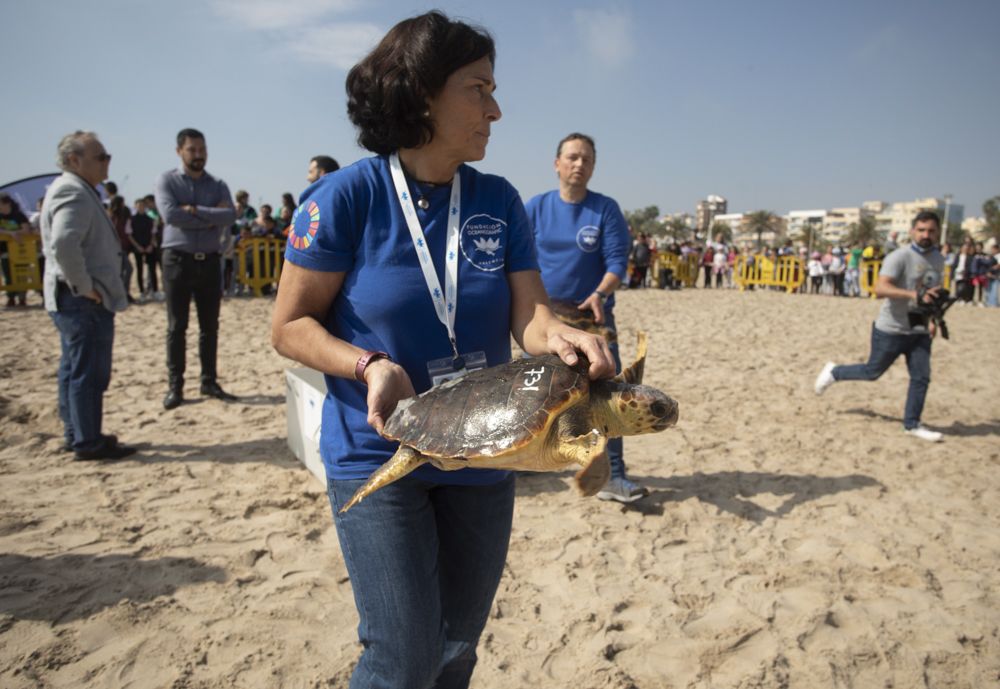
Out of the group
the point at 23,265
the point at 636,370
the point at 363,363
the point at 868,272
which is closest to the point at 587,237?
the point at 636,370

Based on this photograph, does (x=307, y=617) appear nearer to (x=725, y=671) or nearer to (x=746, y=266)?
(x=725, y=671)

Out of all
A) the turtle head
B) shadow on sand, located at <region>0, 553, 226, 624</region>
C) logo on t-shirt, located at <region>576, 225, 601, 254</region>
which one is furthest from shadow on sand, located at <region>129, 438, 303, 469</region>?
the turtle head

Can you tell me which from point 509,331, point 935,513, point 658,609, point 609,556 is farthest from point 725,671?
point 935,513

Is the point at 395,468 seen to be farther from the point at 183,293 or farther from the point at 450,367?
the point at 183,293

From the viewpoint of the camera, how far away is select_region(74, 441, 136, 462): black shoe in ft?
14.3

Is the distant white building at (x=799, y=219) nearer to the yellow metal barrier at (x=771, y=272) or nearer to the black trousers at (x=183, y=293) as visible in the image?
the yellow metal barrier at (x=771, y=272)

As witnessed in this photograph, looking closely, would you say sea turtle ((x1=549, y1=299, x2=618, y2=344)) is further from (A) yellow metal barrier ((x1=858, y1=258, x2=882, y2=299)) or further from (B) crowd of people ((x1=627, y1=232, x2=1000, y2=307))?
(A) yellow metal barrier ((x1=858, y1=258, x2=882, y2=299))

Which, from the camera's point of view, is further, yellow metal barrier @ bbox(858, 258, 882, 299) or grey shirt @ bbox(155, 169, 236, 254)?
yellow metal barrier @ bbox(858, 258, 882, 299)

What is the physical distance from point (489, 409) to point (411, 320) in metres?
0.32

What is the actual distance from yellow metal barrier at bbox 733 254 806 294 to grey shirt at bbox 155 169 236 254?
20.0 meters

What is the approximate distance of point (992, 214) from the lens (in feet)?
197

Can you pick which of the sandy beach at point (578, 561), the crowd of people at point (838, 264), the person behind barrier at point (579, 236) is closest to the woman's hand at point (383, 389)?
the sandy beach at point (578, 561)

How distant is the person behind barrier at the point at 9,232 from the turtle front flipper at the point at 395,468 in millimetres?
12939

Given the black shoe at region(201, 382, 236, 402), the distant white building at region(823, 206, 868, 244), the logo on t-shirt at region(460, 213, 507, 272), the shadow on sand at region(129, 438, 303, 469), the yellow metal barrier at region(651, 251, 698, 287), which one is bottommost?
the shadow on sand at region(129, 438, 303, 469)
